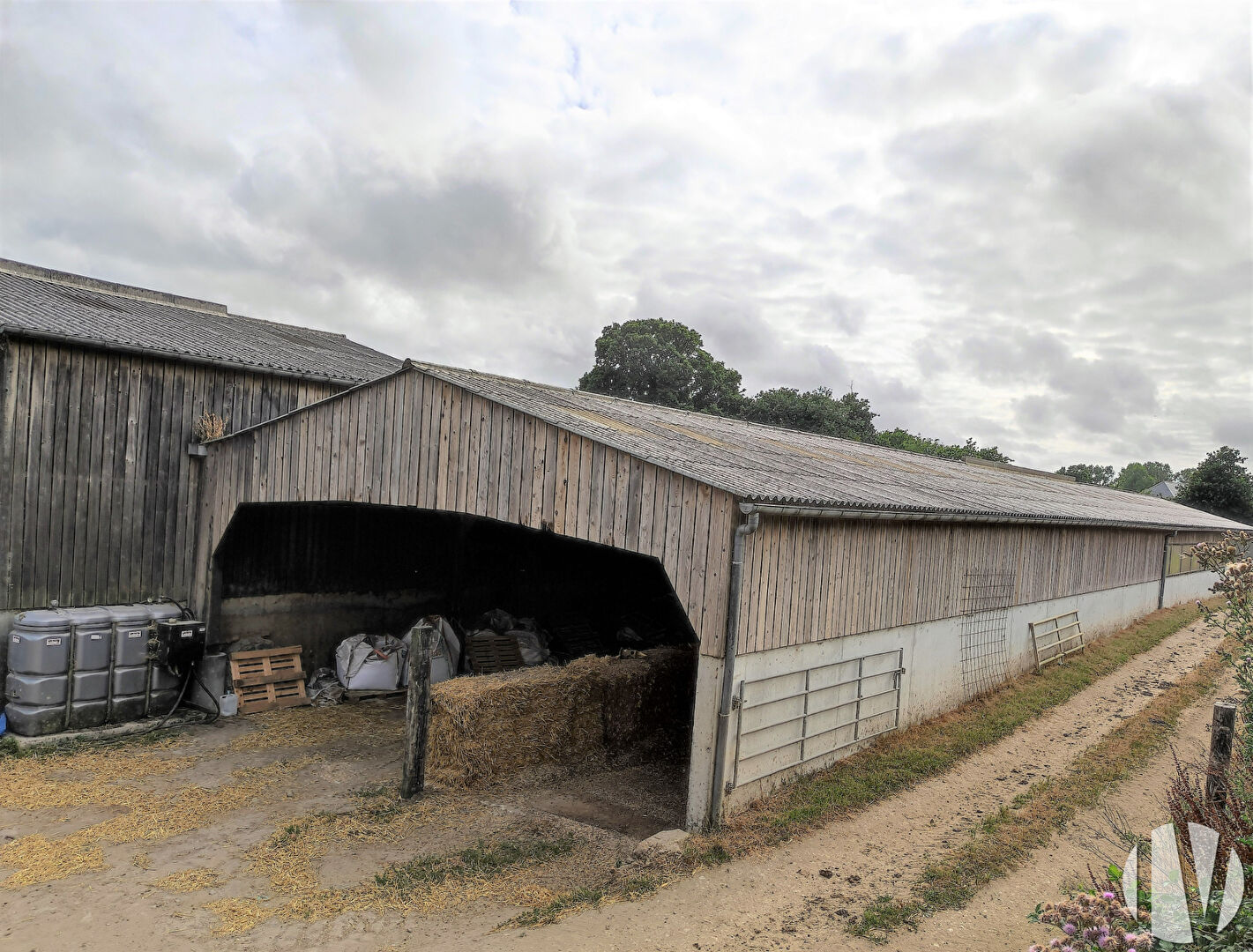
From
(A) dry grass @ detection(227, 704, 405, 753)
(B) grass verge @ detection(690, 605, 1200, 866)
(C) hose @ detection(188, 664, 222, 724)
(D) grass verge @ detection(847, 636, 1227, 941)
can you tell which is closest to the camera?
(D) grass verge @ detection(847, 636, 1227, 941)

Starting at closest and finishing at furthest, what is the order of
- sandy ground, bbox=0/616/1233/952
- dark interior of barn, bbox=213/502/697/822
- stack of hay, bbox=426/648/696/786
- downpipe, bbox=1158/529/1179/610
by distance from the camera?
sandy ground, bbox=0/616/1233/952 < stack of hay, bbox=426/648/696/786 < dark interior of barn, bbox=213/502/697/822 < downpipe, bbox=1158/529/1179/610

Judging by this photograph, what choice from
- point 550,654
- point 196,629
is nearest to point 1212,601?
point 550,654

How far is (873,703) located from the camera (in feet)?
32.1

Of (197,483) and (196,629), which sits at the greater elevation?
(197,483)

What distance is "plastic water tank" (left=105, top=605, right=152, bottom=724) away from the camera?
10.6m

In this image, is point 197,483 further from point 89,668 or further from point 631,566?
point 631,566

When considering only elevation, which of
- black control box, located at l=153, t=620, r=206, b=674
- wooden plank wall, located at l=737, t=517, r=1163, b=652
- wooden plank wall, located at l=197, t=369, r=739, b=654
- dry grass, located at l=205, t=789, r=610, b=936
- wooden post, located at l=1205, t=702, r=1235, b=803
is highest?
wooden plank wall, located at l=197, t=369, r=739, b=654

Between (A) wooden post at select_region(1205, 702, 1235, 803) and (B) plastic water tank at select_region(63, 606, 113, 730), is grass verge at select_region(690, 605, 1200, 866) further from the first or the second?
(B) plastic water tank at select_region(63, 606, 113, 730)

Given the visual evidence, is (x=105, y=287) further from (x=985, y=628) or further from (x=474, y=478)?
(x=985, y=628)

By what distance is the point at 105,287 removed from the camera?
15.7 meters

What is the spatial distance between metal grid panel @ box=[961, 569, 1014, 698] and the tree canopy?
2846cm

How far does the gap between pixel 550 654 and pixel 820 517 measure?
8.25 meters

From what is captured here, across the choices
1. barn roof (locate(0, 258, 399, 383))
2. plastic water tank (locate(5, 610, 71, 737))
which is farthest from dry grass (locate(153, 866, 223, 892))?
barn roof (locate(0, 258, 399, 383))

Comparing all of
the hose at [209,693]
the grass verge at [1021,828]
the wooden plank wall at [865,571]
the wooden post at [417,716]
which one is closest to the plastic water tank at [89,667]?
the hose at [209,693]
